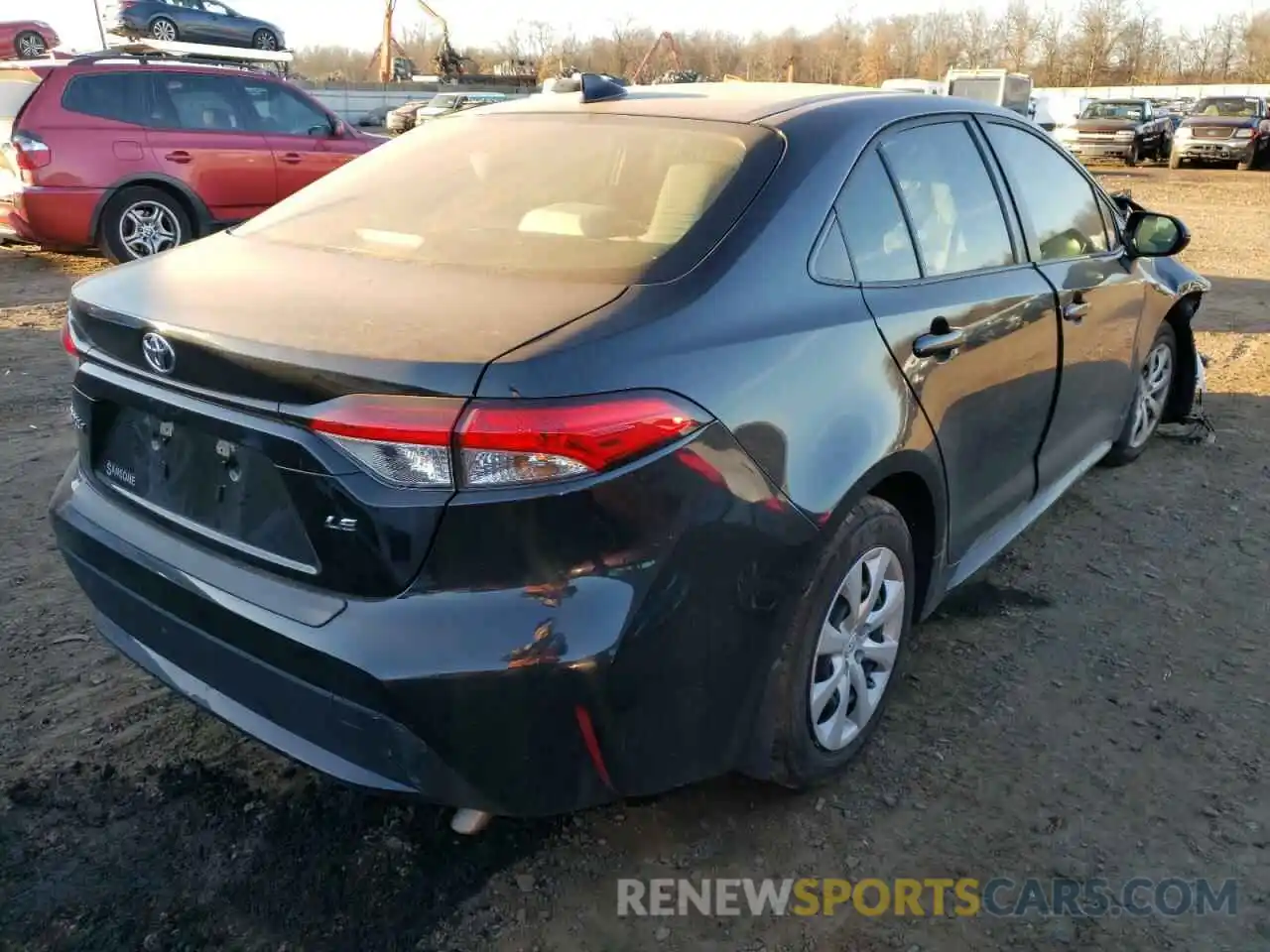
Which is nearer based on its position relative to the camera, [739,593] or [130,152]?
[739,593]

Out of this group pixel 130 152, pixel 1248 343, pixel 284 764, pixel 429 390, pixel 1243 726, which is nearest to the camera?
pixel 429 390

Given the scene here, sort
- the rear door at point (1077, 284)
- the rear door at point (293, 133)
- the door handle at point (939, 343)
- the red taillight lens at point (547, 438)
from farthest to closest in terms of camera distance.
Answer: the rear door at point (293, 133)
the rear door at point (1077, 284)
the door handle at point (939, 343)
the red taillight lens at point (547, 438)

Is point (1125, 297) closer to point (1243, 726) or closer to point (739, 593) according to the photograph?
point (1243, 726)

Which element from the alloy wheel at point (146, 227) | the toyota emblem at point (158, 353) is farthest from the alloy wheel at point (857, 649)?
the alloy wheel at point (146, 227)

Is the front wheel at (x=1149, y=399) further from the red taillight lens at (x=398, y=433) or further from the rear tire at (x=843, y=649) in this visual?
the red taillight lens at (x=398, y=433)

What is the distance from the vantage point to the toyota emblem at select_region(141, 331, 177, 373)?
204 cm

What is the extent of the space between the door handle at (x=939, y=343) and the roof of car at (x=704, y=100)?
699 mm

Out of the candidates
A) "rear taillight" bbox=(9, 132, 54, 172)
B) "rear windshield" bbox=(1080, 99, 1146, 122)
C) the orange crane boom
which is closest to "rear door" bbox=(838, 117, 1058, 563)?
"rear taillight" bbox=(9, 132, 54, 172)

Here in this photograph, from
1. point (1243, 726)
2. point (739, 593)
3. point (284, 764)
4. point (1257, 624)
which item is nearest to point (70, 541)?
point (284, 764)

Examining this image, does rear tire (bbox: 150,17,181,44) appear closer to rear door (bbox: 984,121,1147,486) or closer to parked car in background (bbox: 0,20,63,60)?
parked car in background (bbox: 0,20,63,60)

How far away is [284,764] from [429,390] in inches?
53.6

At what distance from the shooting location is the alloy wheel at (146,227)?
878cm

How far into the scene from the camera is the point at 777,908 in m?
2.26

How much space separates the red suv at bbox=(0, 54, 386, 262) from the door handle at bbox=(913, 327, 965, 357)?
8.02m
